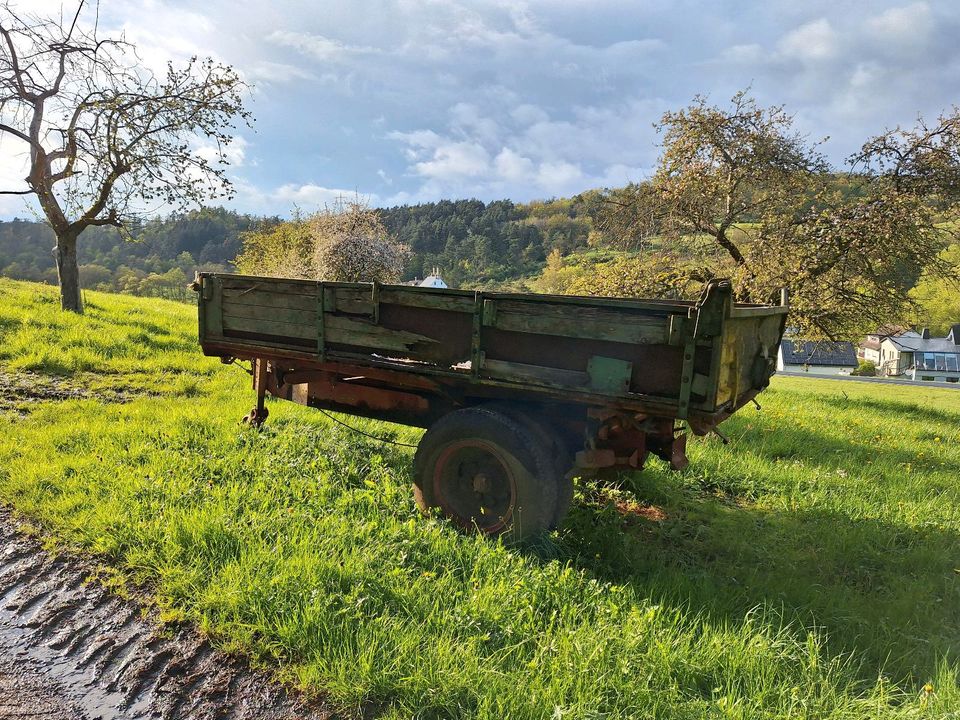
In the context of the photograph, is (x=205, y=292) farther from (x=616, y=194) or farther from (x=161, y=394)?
(x=616, y=194)

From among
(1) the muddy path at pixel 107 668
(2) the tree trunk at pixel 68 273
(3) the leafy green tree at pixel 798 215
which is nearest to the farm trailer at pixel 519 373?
(1) the muddy path at pixel 107 668

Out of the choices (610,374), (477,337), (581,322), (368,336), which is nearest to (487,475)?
(477,337)

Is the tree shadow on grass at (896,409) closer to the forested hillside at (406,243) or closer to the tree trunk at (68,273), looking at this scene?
the tree trunk at (68,273)

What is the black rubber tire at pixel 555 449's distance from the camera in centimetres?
348

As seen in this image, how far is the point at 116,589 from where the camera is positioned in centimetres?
298

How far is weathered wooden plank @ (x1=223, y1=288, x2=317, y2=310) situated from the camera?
429 cm

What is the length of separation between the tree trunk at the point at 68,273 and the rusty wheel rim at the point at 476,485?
41.5ft

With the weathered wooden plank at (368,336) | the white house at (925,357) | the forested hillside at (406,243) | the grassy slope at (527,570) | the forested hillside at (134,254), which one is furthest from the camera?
the white house at (925,357)

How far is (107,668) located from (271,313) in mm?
2697

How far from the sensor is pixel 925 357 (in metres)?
67.8

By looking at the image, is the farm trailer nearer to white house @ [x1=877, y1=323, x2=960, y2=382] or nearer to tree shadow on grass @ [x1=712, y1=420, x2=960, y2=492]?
tree shadow on grass @ [x1=712, y1=420, x2=960, y2=492]

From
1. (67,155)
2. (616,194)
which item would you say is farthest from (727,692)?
(67,155)

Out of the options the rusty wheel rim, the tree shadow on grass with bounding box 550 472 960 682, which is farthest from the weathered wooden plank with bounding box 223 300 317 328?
the tree shadow on grass with bounding box 550 472 960 682

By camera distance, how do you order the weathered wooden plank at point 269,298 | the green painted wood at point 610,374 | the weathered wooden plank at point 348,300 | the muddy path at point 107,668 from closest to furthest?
the muddy path at point 107,668 → the green painted wood at point 610,374 → the weathered wooden plank at point 348,300 → the weathered wooden plank at point 269,298
